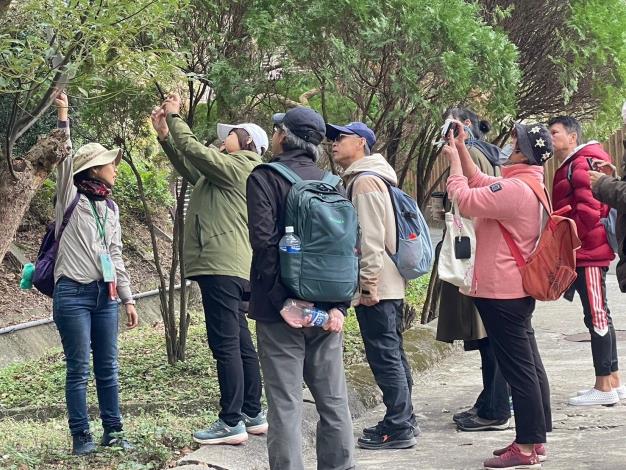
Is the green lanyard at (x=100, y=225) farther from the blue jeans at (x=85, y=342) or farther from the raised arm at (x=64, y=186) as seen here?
the blue jeans at (x=85, y=342)

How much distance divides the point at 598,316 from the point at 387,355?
1.74 meters

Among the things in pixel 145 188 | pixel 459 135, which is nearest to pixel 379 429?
pixel 459 135

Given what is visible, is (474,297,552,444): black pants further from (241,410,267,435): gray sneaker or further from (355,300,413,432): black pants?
(241,410,267,435): gray sneaker

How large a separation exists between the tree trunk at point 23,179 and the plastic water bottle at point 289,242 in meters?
1.25

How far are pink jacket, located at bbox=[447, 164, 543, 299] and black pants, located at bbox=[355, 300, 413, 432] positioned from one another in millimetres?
637

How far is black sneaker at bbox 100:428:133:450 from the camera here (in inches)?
236

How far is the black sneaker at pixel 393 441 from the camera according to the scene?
640 cm

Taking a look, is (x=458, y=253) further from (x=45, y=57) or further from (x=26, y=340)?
(x=26, y=340)

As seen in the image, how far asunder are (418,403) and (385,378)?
1558 mm

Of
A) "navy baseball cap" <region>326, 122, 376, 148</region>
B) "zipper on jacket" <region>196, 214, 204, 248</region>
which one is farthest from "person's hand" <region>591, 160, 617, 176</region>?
"zipper on jacket" <region>196, 214, 204, 248</region>

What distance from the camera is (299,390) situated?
499 centimetres

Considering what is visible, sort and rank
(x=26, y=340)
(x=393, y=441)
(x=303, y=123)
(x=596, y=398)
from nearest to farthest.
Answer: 1. (x=303, y=123)
2. (x=393, y=441)
3. (x=596, y=398)
4. (x=26, y=340)

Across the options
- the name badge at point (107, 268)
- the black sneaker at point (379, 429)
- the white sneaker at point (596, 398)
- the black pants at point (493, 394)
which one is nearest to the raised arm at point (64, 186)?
the name badge at point (107, 268)

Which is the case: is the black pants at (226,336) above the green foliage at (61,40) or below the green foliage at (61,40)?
below
